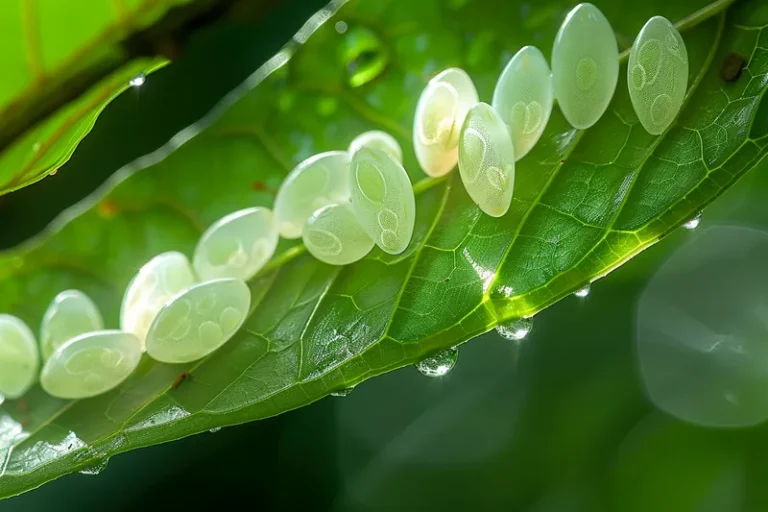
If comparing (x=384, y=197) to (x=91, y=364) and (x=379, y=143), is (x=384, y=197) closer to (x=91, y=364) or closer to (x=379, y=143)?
(x=379, y=143)

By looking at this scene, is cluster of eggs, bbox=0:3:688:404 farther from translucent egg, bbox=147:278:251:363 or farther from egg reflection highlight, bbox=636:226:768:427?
egg reflection highlight, bbox=636:226:768:427

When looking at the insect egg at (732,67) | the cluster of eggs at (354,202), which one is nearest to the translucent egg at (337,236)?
the cluster of eggs at (354,202)

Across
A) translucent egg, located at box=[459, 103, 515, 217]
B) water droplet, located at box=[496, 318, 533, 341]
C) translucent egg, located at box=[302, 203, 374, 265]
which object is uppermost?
translucent egg, located at box=[459, 103, 515, 217]

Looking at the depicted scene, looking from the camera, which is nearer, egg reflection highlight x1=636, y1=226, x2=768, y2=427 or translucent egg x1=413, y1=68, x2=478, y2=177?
translucent egg x1=413, y1=68, x2=478, y2=177

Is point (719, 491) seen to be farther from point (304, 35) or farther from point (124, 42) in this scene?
point (124, 42)

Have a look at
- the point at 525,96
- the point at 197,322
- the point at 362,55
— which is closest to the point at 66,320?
the point at 197,322

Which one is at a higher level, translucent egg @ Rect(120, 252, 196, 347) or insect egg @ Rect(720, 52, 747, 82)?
insect egg @ Rect(720, 52, 747, 82)

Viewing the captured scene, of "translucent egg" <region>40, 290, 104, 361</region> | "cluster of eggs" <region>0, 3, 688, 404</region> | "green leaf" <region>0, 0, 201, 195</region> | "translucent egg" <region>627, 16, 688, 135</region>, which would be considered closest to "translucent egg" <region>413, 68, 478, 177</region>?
"cluster of eggs" <region>0, 3, 688, 404</region>

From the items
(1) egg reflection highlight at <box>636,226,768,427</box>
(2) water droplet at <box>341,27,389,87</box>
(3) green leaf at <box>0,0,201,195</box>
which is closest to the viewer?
(3) green leaf at <box>0,0,201,195</box>

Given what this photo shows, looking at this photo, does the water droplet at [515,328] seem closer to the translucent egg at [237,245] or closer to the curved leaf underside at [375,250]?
the curved leaf underside at [375,250]
